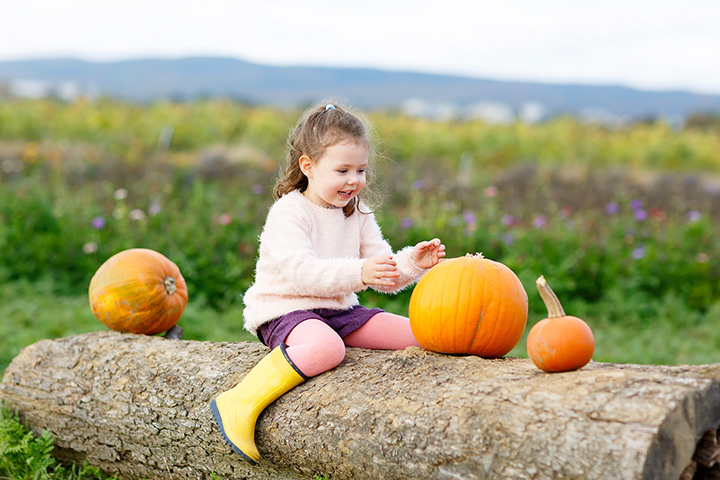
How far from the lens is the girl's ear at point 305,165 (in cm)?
323

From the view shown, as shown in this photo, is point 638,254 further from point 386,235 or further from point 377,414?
point 377,414

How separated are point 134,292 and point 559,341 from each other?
2261 mm

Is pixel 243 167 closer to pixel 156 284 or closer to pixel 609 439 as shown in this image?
pixel 156 284

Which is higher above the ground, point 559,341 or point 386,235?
point 559,341

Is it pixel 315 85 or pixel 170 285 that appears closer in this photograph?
pixel 170 285

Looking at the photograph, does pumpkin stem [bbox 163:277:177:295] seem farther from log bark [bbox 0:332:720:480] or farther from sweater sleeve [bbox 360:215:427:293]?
sweater sleeve [bbox 360:215:427:293]

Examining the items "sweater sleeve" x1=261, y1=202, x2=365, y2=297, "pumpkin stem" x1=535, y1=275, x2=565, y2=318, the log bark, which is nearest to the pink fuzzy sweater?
"sweater sleeve" x1=261, y1=202, x2=365, y2=297

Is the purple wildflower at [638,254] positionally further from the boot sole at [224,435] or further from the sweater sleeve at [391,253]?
the boot sole at [224,435]

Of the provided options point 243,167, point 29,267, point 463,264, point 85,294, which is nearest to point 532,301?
point 463,264

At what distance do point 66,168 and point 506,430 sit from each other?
8969 mm

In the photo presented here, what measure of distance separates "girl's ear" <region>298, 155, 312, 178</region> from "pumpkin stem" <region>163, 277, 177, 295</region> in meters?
1.14

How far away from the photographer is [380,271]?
9.55 ft

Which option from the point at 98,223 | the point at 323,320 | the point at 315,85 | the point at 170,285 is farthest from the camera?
the point at 315,85

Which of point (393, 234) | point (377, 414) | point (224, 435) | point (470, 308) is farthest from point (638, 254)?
point (224, 435)
